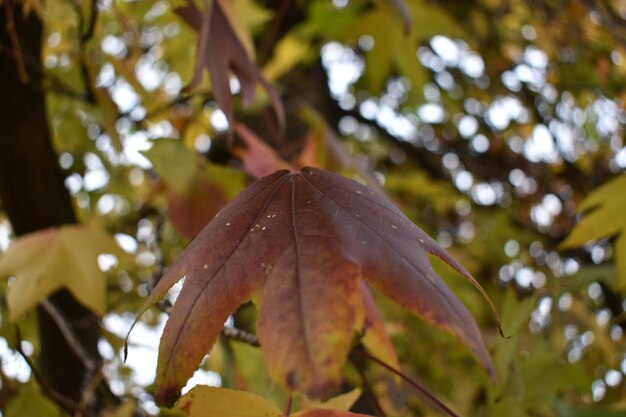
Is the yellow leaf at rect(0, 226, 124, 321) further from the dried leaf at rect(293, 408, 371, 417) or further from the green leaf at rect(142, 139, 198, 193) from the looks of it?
the dried leaf at rect(293, 408, 371, 417)

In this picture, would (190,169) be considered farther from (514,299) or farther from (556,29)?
(556,29)

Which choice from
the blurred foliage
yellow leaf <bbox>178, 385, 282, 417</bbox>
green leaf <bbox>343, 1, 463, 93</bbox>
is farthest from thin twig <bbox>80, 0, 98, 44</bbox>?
green leaf <bbox>343, 1, 463, 93</bbox>

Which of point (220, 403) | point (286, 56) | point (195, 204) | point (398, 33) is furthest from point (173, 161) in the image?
point (398, 33)

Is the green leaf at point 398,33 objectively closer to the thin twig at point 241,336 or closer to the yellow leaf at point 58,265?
the yellow leaf at point 58,265

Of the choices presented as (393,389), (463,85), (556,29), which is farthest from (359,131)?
(393,389)

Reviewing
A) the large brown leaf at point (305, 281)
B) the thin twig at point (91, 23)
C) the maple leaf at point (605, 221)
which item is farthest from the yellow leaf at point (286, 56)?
the large brown leaf at point (305, 281)

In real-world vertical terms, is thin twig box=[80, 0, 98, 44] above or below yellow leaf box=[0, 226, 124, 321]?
above
